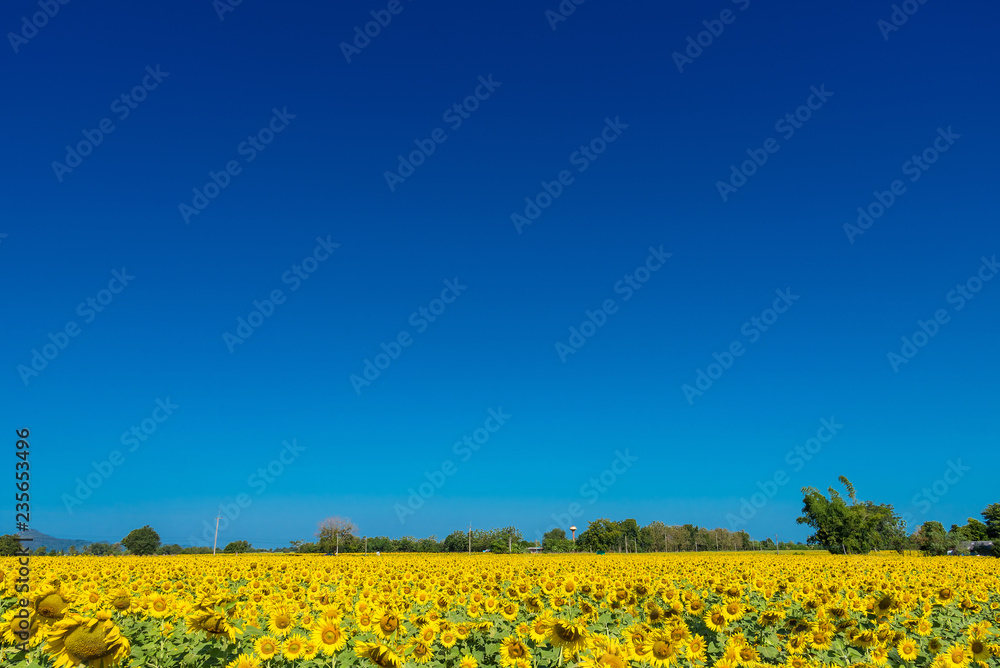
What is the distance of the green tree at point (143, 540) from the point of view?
265ft

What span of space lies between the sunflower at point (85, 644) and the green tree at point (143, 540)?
3643 inches

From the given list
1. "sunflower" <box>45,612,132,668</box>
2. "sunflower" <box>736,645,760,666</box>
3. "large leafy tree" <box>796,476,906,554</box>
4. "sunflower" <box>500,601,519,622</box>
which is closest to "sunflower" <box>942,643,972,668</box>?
"sunflower" <box>736,645,760,666</box>

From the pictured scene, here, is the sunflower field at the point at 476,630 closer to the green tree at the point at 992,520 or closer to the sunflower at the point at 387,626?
the sunflower at the point at 387,626

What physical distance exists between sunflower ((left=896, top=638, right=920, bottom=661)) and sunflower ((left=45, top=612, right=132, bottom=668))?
799 cm

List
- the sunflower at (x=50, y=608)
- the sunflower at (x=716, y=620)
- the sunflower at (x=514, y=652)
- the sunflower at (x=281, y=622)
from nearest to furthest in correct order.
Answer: the sunflower at (x=50, y=608) → the sunflower at (x=514, y=652) → the sunflower at (x=281, y=622) → the sunflower at (x=716, y=620)

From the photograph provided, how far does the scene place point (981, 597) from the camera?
1181cm

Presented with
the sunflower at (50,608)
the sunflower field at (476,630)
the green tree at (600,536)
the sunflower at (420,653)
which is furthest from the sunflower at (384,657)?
the green tree at (600,536)

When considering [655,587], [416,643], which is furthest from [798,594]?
[416,643]

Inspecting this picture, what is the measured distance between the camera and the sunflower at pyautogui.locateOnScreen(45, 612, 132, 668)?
11.8ft

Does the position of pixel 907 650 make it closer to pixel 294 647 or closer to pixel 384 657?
pixel 384 657

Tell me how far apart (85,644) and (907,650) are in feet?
27.6

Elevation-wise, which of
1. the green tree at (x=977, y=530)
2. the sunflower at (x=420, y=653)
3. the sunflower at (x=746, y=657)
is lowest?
the sunflower at (x=746, y=657)

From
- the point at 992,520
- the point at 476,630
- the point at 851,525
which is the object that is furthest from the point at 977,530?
the point at 476,630

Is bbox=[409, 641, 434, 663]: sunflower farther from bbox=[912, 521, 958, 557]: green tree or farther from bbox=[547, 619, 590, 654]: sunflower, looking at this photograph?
bbox=[912, 521, 958, 557]: green tree
